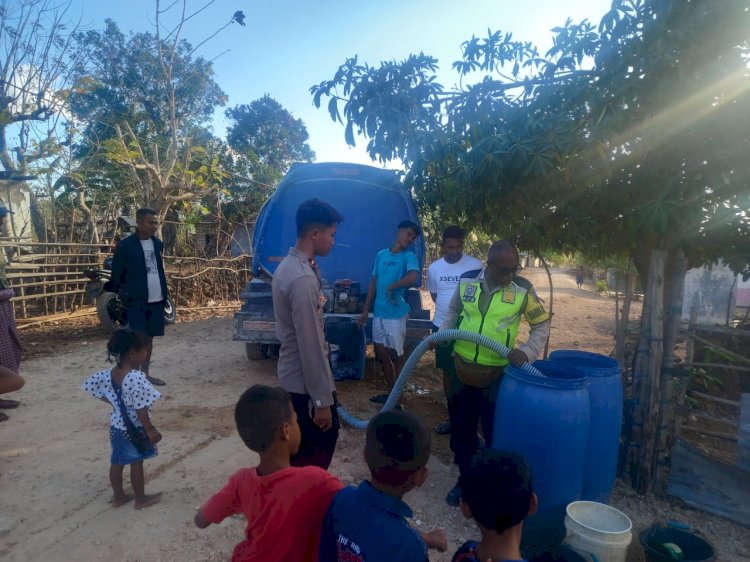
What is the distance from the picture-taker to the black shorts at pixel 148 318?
15.0ft

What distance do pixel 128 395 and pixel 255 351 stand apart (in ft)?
11.1

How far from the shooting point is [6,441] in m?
3.70

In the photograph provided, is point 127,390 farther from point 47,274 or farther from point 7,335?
point 47,274

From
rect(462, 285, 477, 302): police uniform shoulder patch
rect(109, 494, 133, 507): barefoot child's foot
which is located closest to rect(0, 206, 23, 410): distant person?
rect(109, 494, 133, 507): barefoot child's foot

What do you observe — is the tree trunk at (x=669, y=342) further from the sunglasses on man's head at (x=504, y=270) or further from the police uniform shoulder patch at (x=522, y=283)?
the sunglasses on man's head at (x=504, y=270)

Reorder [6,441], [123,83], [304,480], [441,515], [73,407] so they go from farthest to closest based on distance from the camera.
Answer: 1. [123,83]
2. [73,407]
3. [6,441]
4. [441,515]
5. [304,480]

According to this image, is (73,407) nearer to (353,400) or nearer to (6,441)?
(6,441)

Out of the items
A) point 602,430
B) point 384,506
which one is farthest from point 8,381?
point 602,430

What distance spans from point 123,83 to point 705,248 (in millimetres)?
16135

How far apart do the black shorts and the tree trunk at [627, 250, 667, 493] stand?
4217mm

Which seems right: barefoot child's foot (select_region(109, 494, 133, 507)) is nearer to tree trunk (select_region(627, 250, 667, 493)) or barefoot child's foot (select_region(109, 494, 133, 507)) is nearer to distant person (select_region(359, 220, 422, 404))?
distant person (select_region(359, 220, 422, 404))

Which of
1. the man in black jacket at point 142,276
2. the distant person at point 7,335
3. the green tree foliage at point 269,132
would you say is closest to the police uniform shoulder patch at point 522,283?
the man in black jacket at point 142,276

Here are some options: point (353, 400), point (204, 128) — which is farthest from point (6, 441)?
point (204, 128)

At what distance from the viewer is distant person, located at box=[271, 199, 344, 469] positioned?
6.98 ft
